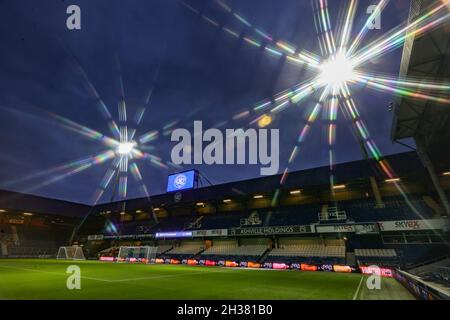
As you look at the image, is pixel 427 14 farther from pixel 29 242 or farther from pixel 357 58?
pixel 29 242

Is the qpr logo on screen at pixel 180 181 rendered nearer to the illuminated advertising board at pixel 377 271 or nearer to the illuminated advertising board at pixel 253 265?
the illuminated advertising board at pixel 253 265

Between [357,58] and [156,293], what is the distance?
19.9m

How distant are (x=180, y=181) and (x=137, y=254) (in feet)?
53.0

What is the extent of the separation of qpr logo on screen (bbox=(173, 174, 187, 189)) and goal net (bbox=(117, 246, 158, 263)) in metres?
12.9

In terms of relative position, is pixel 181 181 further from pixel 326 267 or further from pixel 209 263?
pixel 326 267

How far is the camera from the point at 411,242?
27.6 metres

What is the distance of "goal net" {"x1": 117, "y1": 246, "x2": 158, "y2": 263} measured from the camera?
148 feet

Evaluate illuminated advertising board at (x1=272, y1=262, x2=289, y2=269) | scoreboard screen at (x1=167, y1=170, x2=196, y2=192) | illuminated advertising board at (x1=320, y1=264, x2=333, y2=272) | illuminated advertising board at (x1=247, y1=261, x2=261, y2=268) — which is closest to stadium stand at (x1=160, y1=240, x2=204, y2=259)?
scoreboard screen at (x1=167, y1=170, x2=196, y2=192)

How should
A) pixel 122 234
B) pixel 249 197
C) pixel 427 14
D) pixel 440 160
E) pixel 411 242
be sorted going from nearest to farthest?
pixel 427 14 → pixel 440 160 → pixel 411 242 → pixel 249 197 → pixel 122 234

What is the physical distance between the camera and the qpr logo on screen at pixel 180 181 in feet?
166

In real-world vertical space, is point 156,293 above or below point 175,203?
below
